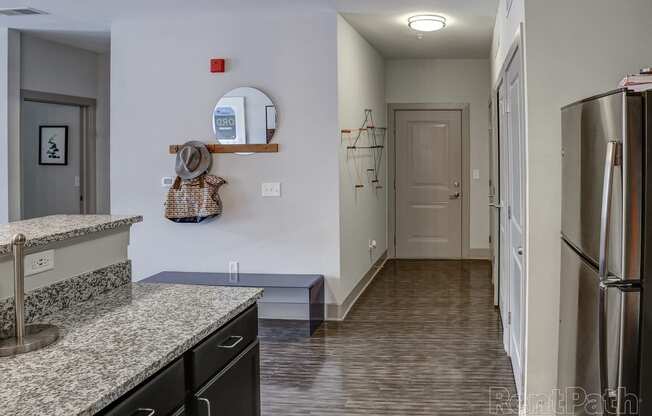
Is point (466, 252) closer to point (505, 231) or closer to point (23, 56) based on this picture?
point (505, 231)

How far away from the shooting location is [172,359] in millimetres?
1679

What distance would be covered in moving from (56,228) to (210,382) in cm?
78

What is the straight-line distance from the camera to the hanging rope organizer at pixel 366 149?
558 cm

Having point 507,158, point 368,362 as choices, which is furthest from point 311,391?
point 507,158

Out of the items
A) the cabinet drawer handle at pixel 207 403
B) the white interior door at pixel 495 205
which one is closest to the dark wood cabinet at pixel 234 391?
the cabinet drawer handle at pixel 207 403

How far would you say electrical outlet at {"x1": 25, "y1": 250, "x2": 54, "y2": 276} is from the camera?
191cm

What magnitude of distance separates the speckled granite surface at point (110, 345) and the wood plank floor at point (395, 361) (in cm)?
128

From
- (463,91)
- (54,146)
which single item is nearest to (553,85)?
(463,91)

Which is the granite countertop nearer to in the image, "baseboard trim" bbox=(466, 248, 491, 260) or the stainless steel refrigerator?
the stainless steel refrigerator

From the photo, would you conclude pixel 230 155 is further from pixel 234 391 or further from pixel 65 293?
pixel 234 391

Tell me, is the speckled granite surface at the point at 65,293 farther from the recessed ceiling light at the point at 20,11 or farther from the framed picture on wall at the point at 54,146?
the framed picture on wall at the point at 54,146

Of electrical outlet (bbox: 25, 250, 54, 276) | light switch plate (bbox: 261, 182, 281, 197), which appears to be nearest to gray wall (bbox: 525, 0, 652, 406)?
electrical outlet (bbox: 25, 250, 54, 276)

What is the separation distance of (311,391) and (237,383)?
151cm

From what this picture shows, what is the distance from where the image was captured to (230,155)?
5137 mm
